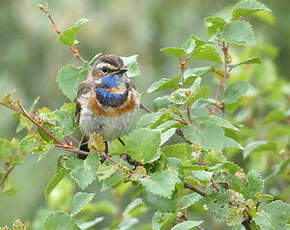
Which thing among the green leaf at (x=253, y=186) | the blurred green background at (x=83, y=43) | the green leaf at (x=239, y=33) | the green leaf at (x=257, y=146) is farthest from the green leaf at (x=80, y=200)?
the blurred green background at (x=83, y=43)

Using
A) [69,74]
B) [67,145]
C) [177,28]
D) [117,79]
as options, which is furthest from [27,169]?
[67,145]

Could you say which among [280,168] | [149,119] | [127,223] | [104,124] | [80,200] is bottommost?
[280,168]

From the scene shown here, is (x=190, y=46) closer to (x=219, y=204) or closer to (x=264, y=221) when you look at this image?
(x=219, y=204)

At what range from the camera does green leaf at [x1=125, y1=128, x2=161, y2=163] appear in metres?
2.01

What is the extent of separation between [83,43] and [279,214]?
4357 mm

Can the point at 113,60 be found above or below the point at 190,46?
below

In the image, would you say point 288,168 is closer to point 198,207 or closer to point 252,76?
point 198,207

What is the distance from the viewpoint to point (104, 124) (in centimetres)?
327

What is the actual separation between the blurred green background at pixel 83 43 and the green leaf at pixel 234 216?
3891mm

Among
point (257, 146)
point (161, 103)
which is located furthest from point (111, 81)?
point (257, 146)

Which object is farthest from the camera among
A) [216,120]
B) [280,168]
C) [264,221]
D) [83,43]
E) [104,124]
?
[83,43]

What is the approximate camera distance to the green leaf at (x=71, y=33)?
245 cm

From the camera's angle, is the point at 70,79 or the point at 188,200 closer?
the point at 188,200

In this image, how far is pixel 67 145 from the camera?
2168 mm
